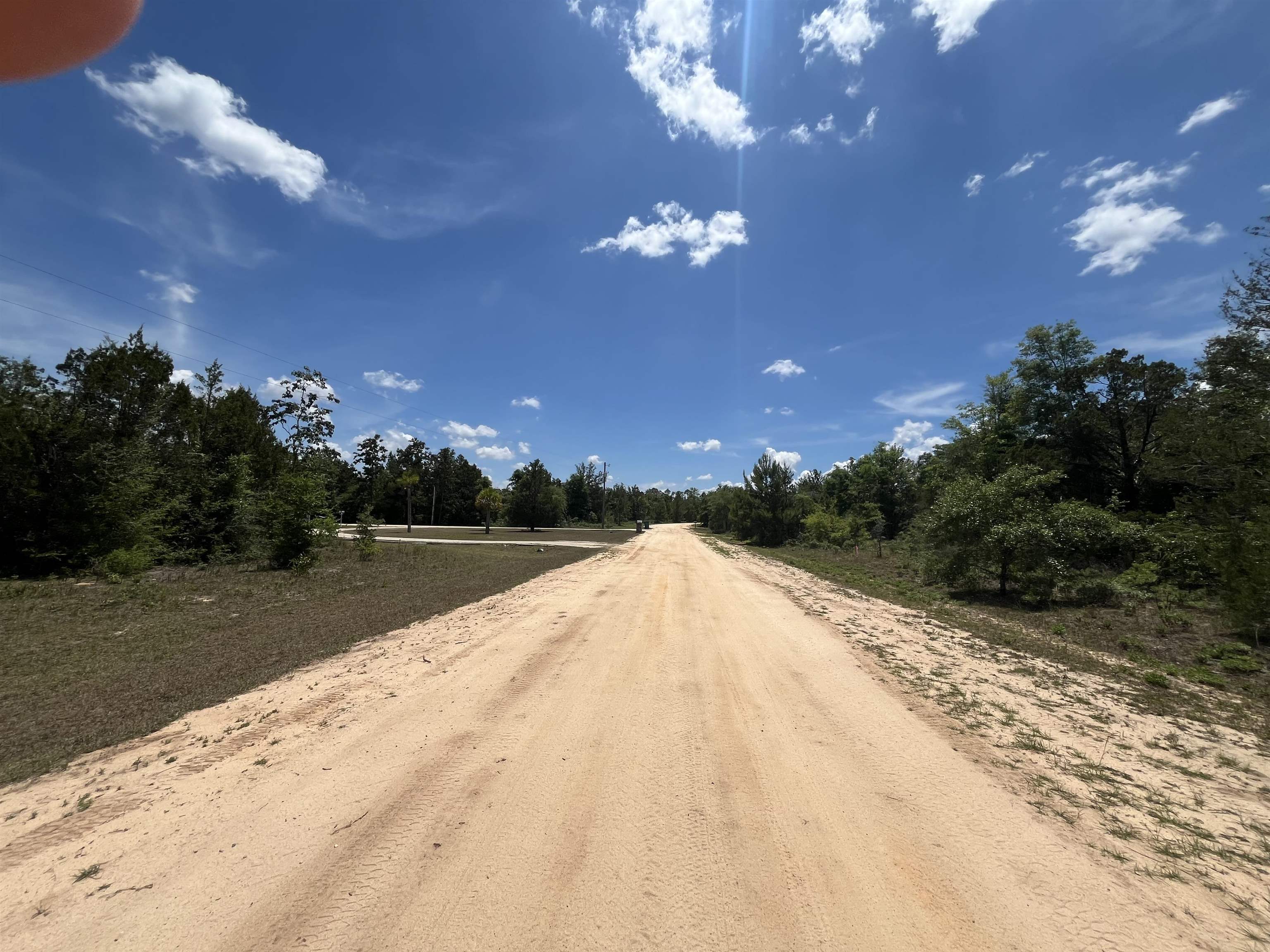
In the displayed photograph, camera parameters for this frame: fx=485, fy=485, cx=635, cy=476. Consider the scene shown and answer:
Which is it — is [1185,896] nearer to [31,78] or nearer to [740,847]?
[740,847]

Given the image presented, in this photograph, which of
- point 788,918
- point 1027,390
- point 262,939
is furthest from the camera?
point 1027,390

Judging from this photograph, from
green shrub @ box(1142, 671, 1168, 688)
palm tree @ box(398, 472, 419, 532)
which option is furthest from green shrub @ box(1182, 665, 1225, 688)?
palm tree @ box(398, 472, 419, 532)

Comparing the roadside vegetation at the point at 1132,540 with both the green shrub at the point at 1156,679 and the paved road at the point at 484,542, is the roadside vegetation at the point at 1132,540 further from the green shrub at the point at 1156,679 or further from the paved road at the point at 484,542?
the paved road at the point at 484,542

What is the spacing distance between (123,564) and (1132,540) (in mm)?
28654

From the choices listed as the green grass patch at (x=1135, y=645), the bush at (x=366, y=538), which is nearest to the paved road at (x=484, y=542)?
the bush at (x=366, y=538)

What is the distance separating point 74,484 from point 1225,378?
118ft

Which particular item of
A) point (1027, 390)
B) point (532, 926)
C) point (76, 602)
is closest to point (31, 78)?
point (532, 926)

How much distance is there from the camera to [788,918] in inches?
93.4

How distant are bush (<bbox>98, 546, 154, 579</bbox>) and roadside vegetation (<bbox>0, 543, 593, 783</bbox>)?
13.7 inches

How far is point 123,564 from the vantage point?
13.3 meters

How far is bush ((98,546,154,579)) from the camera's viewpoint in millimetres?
13242

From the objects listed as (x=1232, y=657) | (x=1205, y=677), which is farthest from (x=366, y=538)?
(x=1232, y=657)

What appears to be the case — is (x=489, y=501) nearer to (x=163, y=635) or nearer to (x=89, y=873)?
(x=163, y=635)

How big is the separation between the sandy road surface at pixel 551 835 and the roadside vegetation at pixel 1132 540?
177 inches
